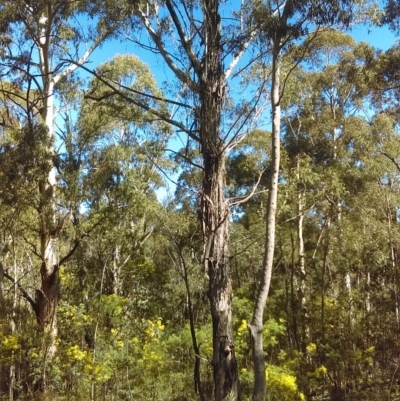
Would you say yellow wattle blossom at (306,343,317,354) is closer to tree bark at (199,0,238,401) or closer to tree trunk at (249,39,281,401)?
tree trunk at (249,39,281,401)

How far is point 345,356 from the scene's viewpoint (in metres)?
8.05

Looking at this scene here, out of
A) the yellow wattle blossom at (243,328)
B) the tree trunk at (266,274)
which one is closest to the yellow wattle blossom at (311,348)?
the yellow wattle blossom at (243,328)

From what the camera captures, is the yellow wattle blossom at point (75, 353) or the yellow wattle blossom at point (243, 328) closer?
the yellow wattle blossom at point (75, 353)

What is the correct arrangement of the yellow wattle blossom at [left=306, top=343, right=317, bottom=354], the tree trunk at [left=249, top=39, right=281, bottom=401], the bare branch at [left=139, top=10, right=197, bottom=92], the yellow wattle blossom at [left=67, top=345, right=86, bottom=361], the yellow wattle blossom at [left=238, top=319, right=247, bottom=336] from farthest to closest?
the yellow wattle blossom at [left=306, top=343, right=317, bottom=354], the yellow wattle blossom at [left=238, top=319, right=247, bottom=336], the yellow wattle blossom at [left=67, top=345, right=86, bottom=361], the bare branch at [left=139, top=10, right=197, bottom=92], the tree trunk at [left=249, top=39, right=281, bottom=401]

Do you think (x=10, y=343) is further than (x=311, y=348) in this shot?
No

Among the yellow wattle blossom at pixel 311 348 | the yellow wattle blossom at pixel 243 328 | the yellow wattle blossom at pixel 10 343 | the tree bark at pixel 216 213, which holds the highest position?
the tree bark at pixel 216 213

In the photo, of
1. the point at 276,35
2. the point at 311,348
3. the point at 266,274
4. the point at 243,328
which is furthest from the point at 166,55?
the point at 311,348

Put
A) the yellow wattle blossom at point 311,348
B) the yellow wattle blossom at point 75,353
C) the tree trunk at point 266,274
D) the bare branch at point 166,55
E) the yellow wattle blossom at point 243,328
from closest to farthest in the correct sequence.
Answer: the tree trunk at point 266,274 < the bare branch at point 166,55 < the yellow wattle blossom at point 75,353 < the yellow wattle blossom at point 243,328 < the yellow wattle blossom at point 311,348

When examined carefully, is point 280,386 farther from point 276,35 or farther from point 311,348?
point 276,35

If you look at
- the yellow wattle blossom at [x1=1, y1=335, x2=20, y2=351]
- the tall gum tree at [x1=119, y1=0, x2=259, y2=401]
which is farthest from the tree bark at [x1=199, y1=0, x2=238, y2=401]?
the yellow wattle blossom at [x1=1, y1=335, x2=20, y2=351]

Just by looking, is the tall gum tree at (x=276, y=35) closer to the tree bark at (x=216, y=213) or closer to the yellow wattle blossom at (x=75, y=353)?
the tree bark at (x=216, y=213)

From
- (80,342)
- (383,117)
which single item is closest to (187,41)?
(80,342)

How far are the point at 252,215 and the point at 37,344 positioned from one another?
6.70 m

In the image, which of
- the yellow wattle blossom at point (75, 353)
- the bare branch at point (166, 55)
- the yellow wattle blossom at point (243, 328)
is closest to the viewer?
the bare branch at point (166, 55)
